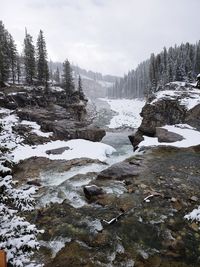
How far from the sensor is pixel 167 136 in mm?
26219

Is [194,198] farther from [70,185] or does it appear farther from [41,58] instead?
[41,58]

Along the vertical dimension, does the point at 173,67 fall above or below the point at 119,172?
above

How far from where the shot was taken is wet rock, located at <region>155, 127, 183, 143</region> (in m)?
25.5

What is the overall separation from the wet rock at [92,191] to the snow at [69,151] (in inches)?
341

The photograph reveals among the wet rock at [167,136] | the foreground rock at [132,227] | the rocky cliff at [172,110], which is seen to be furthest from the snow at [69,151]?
the foreground rock at [132,227]

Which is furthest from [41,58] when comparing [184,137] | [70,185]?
[70,185]

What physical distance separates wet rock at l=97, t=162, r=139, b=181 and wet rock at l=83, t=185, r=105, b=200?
7.55 feet

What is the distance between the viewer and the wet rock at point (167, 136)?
2547 centimetres

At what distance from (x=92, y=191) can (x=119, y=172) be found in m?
3.62

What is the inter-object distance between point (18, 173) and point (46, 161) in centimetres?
307

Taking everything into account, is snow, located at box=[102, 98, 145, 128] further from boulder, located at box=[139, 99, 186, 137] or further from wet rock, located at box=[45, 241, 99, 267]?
wet rock, located at box=[45, 241, 99, 267]

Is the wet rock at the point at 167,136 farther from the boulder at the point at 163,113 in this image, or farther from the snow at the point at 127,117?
the snow at the point at 127,117

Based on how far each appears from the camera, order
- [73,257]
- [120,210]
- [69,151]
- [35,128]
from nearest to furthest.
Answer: [73,257]
[120,210]
[69,151]
[35,128]

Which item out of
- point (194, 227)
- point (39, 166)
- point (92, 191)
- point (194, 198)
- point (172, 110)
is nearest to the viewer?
point (194, 227)
